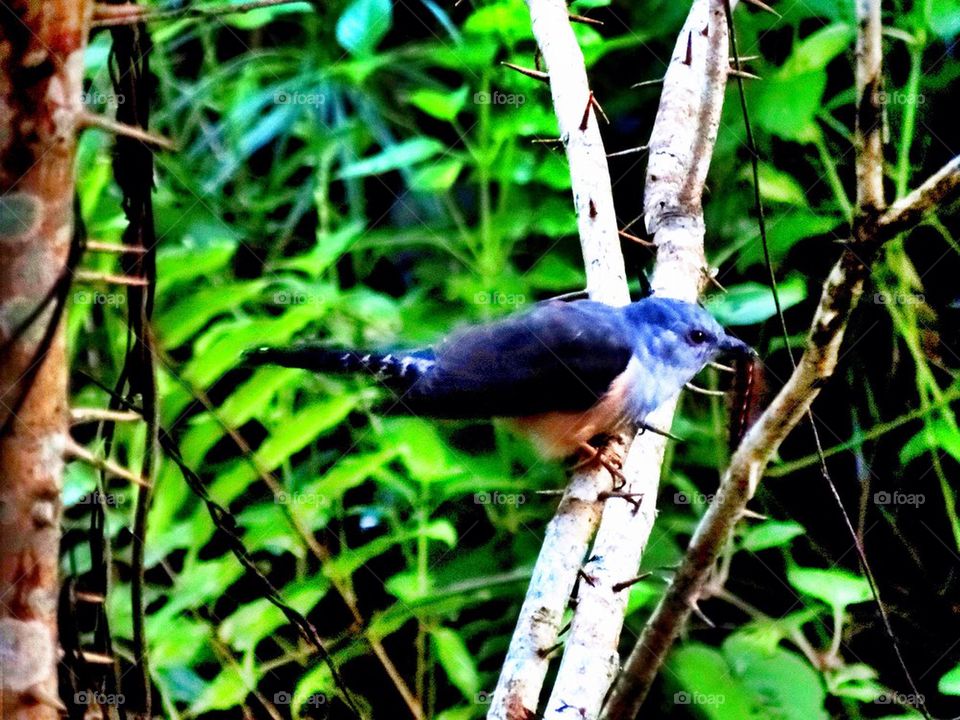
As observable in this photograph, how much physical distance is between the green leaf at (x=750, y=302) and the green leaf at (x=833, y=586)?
824 mm

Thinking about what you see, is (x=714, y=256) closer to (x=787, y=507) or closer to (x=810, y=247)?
(x=810, y=247)

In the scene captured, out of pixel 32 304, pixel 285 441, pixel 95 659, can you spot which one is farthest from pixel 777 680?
pixel 32 304

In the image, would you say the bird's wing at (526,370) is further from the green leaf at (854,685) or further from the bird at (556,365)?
the green leaf at (854,685)

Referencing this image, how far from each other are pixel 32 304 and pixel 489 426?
245 cm

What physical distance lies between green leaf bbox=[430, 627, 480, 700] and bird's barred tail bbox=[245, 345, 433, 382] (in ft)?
2.76

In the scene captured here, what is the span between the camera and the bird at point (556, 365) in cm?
263

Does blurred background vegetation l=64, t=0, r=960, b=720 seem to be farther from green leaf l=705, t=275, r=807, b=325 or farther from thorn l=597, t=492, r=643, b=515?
thorn l=597, t=492, r=643, b=515

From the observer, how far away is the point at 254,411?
10.4 ft

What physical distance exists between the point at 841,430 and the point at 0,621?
130 inches

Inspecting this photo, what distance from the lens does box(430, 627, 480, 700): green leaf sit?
2980 mm

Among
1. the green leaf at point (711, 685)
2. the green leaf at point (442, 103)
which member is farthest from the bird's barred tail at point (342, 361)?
the green leaf at point (711, 685)

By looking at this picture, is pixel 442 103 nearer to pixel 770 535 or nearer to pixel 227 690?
pixel 770 535

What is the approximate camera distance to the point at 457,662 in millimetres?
3012

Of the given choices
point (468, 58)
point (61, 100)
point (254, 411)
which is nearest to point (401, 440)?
point (254, 411)
